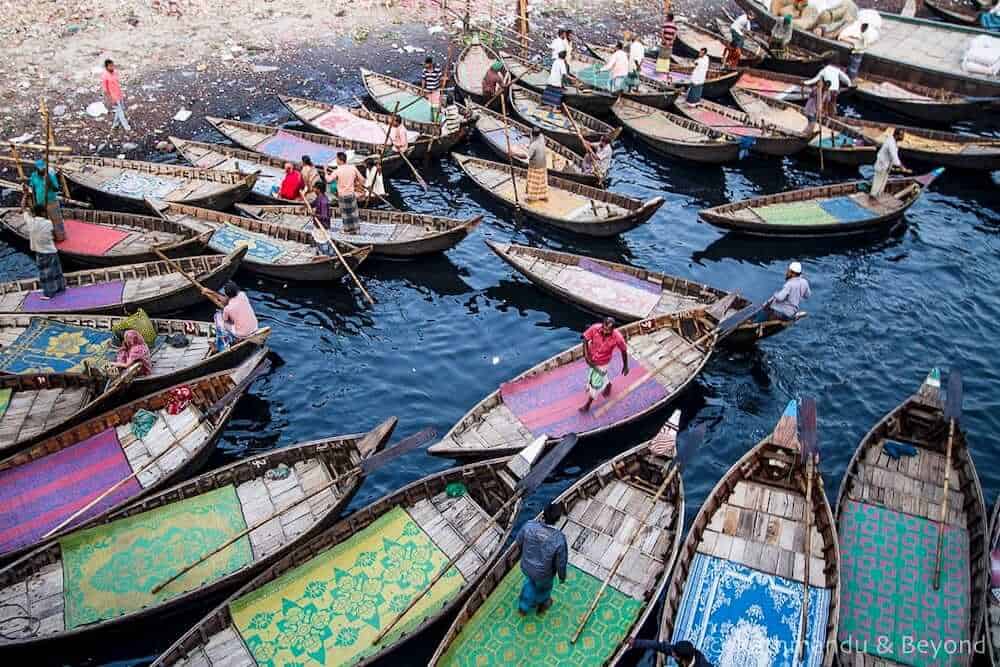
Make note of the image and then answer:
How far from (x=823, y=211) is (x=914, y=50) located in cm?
1717

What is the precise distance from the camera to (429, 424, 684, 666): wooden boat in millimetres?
10578

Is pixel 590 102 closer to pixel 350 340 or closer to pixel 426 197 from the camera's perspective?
pixel 426 197

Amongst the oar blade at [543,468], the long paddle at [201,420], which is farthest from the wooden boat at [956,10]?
the long paddle at [201,420]

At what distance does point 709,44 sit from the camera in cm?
3509

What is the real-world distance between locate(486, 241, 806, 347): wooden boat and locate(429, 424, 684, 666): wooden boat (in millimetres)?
5308

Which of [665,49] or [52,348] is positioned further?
[665,49]

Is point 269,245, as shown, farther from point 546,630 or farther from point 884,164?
point 884,164

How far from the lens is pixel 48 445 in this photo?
13.3 meters

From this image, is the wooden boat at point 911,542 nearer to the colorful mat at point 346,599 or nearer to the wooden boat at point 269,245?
the colorful mat at point 346,599

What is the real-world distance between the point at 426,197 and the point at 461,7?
55.4 ft

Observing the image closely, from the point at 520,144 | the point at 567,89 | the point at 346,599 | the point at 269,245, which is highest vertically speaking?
the point at 567,89

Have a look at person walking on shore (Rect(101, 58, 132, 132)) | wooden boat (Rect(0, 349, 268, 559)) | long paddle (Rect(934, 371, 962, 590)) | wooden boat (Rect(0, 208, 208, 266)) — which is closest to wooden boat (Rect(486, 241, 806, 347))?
long paddle (Rect(934, 371, 962, 590))

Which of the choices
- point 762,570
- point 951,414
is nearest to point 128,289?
point 762,570

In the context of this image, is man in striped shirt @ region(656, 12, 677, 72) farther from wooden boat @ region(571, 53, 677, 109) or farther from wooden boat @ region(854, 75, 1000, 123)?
wooden boat @ region(854, 75, 1000, 123)
